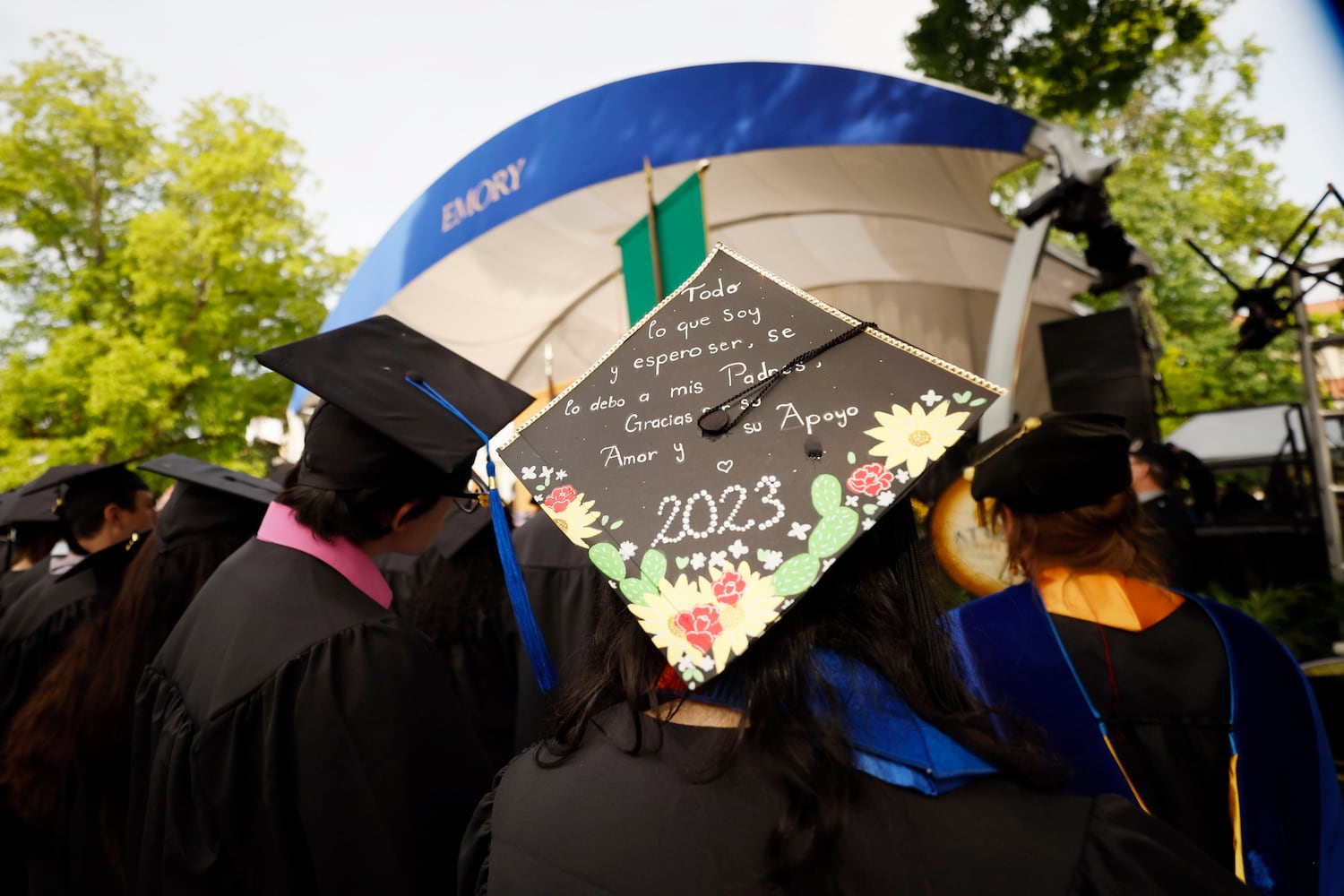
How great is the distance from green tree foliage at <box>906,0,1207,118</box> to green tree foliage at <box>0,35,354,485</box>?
10.6 m

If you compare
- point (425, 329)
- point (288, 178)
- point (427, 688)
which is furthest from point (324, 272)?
point (427, 688)

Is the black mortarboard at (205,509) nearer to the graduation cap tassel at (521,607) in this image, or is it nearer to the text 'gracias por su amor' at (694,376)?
the graduation cap tassel at (521,607)

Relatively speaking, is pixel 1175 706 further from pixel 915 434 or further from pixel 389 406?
pixel 389 406

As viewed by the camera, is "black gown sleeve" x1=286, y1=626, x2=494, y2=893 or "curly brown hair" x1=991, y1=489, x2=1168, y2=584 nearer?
"black gown sleeve" x1=286, y1=626, x2=494, y2=893

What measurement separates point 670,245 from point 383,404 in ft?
6.50

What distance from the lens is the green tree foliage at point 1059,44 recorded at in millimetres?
5957

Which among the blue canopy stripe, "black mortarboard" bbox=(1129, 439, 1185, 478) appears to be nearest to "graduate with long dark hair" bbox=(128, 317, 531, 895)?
"black mortarboard" bbox=(1129, 439, 1185, 478)

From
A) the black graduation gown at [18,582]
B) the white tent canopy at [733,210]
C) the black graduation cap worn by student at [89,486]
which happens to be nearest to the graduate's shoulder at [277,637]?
the black graduation cap worn by student at [89,486]

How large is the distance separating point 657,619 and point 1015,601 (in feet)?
3.64

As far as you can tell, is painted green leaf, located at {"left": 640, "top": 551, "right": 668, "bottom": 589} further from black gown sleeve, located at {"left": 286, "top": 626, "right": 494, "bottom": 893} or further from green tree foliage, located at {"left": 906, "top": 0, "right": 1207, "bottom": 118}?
green tree foliage, located at {"left": 906, "top": 0, "right": 1207, "bottom": 118}

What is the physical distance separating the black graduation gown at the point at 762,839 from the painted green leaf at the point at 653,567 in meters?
0.20

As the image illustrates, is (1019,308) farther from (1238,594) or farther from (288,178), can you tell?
(288,178)

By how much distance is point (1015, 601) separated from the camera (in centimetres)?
174

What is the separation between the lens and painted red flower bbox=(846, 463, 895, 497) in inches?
39.6
